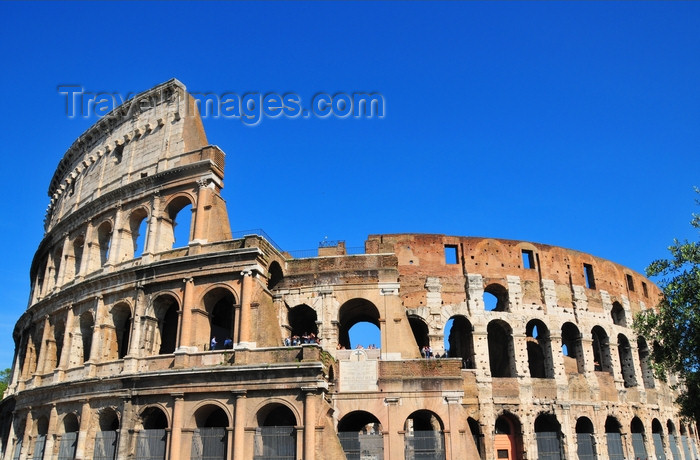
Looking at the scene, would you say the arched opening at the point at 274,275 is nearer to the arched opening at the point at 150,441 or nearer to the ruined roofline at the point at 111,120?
the arched opening at the point at 150,441

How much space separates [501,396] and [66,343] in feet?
61.2

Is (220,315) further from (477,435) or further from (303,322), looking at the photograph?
(477,435)

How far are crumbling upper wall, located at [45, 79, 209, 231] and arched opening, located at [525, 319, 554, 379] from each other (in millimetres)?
17565

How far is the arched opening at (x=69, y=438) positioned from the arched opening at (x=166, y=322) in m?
4.58

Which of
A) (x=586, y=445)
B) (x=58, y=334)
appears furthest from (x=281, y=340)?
(x=586, y=445)

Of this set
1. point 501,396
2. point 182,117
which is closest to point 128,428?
point 182,117

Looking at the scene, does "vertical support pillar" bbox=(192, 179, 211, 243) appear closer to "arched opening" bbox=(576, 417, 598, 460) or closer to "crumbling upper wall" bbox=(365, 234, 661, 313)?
"crumbling upper wall" bbox=(365, 234, 661, 313)

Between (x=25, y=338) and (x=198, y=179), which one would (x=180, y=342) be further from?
(x=25, y=338)

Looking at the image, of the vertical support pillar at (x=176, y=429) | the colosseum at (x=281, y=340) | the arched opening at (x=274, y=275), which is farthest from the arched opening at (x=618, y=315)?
the vertical support pillar at (x=176, y=429)

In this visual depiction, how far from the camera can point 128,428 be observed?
20.7m

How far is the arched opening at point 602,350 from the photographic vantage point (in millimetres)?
28592

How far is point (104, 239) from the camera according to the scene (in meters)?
27.3

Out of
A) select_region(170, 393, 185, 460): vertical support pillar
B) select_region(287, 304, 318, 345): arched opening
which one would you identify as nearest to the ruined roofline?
select_region(287, 304, 318, 345): arched opening

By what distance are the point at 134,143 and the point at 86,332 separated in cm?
881
